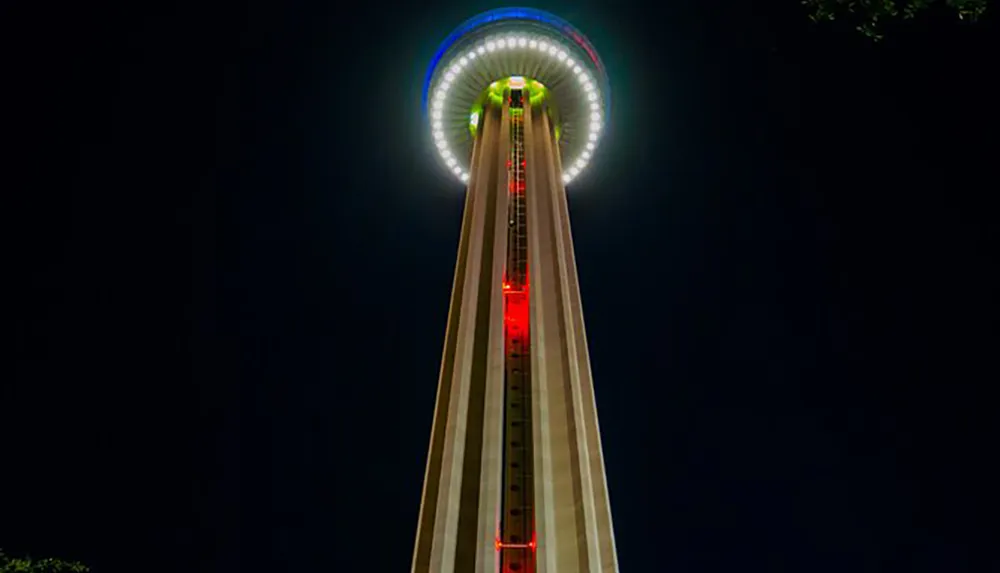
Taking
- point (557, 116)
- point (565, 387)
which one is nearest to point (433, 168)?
point (557, 116)

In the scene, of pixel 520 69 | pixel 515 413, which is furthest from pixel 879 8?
pixel 520 69

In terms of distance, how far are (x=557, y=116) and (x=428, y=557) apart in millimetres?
19778

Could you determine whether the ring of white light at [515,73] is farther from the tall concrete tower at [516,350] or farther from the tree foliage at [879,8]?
the tree foliage at [879,8]

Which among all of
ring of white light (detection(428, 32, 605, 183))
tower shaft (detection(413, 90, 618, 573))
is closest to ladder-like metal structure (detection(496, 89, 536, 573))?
tower shaft (detection(413, 90, 618, 573))

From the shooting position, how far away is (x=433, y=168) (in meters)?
31.9

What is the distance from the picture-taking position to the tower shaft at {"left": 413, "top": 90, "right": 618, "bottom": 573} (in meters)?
13.4

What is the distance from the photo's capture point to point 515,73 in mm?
27781

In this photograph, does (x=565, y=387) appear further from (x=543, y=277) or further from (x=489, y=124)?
(x=489, y=124)

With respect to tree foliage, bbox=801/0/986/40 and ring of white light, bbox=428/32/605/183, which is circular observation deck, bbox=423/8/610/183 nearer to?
ring of white light, bbox=428/32/605/183

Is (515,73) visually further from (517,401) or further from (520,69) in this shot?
(517,401)

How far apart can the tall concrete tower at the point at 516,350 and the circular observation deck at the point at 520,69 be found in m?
0.05

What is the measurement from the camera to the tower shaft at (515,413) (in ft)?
44.1

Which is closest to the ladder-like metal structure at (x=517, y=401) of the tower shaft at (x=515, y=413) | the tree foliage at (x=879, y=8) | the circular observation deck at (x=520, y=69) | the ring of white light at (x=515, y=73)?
the tower shaft at (x=515, y=413)

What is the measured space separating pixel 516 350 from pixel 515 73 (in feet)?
42.1
